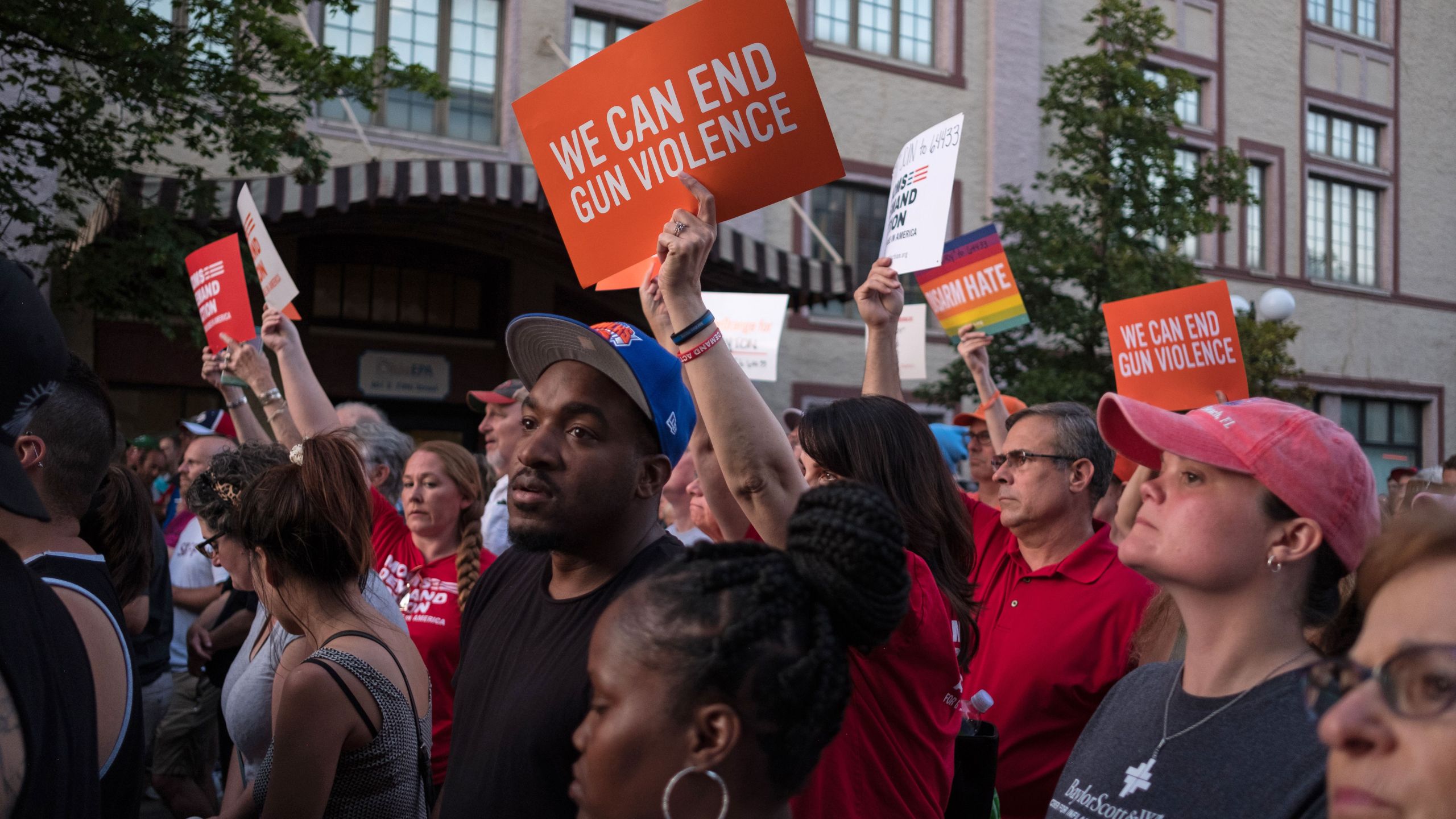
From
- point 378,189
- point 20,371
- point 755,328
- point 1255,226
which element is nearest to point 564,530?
point 20,371

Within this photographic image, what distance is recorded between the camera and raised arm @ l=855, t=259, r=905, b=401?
11.9ft

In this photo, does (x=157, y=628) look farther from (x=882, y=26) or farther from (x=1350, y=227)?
(x=1350, y=227)

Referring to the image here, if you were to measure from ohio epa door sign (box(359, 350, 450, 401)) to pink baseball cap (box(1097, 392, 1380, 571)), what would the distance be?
12.7 meters

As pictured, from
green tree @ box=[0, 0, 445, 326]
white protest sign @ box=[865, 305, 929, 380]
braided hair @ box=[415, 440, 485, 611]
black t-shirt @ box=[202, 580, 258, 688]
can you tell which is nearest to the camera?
braided hair @ box=[415, 440, 485, 611]

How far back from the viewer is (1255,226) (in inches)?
814

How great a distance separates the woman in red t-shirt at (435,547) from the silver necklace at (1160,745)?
2.85 m

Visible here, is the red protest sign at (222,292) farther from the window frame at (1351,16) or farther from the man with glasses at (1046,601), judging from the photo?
the window frame at (1351,16)

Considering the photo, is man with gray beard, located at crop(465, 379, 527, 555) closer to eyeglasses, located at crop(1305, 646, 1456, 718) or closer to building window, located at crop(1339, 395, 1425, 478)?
eyeglasses, located at crop(1305, 646, 1456, 718)

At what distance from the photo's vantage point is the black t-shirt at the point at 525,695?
2248 millimetres

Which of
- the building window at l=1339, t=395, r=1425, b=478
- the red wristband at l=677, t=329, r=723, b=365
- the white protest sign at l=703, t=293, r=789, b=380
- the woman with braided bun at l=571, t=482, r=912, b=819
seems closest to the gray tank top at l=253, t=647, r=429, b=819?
the red wristband at l=677, t=329, r=723, b=365

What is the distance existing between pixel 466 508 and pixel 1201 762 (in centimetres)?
357

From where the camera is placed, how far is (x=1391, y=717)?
1299 millimetres

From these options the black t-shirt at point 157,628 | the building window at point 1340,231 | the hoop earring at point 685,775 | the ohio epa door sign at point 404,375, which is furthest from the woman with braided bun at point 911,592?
the building window at point 1340,231

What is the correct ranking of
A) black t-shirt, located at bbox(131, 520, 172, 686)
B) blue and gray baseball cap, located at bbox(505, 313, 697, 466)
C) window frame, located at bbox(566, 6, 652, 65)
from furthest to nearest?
window frame, located at bbox(566, 6, 652, 65) < black t-shirt, located at bbox(131, 520, 172, 686) < blue and gray baseball cap, located at bbox(505, 313, 697, 466)
